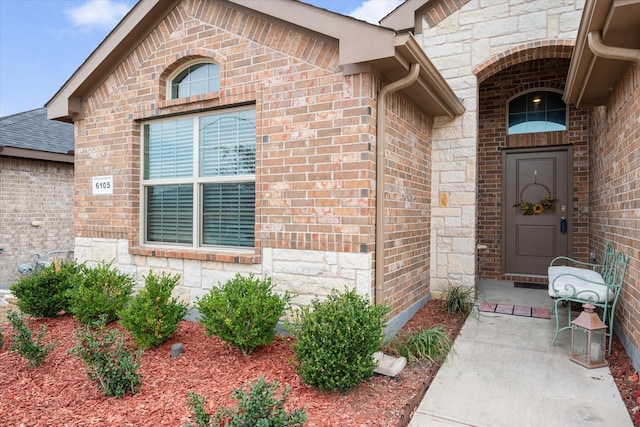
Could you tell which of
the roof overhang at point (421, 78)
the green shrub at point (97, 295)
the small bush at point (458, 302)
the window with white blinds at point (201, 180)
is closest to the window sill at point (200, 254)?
the window with white blinds at point (201, 180)

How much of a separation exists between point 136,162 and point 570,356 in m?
5.42

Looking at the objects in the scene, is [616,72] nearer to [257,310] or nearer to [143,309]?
[257,310]

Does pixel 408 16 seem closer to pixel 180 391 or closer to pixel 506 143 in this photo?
pixel 506 143

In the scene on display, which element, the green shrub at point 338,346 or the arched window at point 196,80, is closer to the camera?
the green shrub at point 338,346

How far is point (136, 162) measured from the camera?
5.26 metres

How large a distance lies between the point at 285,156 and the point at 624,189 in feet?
10.7

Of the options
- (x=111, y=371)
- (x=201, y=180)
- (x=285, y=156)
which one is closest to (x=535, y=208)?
(x=285, y=156)

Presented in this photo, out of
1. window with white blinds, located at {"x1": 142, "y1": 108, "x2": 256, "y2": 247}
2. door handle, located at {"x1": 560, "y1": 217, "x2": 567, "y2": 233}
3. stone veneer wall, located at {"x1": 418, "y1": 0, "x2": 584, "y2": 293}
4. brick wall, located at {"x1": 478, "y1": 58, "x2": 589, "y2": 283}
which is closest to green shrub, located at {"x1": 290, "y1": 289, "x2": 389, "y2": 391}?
window with white blinds, located at {"x1": 142, "y1": 108, "x2": 256, "y2": 247}

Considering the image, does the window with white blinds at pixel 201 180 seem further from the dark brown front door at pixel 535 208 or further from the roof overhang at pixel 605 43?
the dark brown front door at pixel 535 208

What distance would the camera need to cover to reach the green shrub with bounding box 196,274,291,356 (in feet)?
11.2

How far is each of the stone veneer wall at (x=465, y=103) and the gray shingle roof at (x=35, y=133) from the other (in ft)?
29.6

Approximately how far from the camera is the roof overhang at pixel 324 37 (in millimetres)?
3508

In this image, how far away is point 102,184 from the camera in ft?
17.9

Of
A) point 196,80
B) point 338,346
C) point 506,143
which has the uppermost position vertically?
point 196,80
